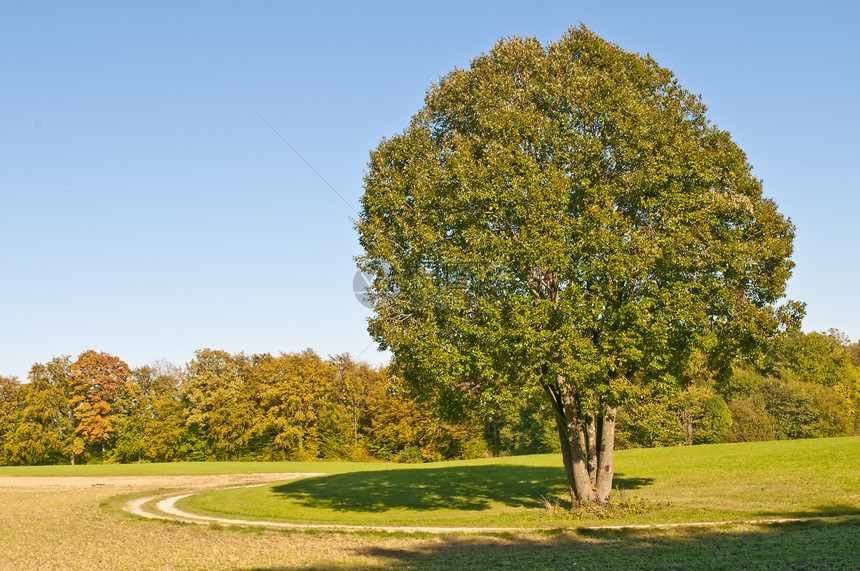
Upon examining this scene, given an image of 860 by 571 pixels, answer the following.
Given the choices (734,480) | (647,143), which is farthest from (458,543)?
(734,480)

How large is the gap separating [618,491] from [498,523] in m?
7.37

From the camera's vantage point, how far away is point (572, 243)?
1953cm

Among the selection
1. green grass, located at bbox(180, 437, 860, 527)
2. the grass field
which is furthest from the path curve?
green grass, located at bbox(180, 437, 860, 527)

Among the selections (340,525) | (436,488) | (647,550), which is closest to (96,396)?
(436,488)

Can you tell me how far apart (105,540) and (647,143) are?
67.8 feet

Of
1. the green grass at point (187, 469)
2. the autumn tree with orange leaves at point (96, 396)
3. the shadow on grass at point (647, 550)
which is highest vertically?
the autumn tree with orange leaves at point (96, 396)

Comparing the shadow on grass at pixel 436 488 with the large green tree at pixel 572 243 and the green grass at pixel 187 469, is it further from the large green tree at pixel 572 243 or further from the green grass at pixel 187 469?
the green grass at pixel 187 469

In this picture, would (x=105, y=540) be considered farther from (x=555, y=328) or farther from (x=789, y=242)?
(x=789, y=242)

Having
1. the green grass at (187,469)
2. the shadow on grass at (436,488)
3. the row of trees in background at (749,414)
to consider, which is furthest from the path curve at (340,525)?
the row of trees in background at (749,414)

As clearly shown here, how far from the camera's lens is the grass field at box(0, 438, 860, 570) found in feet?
44.4

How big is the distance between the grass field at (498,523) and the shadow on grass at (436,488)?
0.39 ft

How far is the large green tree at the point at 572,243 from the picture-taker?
63.6 ft

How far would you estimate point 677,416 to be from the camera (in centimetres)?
7006

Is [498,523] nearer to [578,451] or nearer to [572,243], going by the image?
[578,451]
